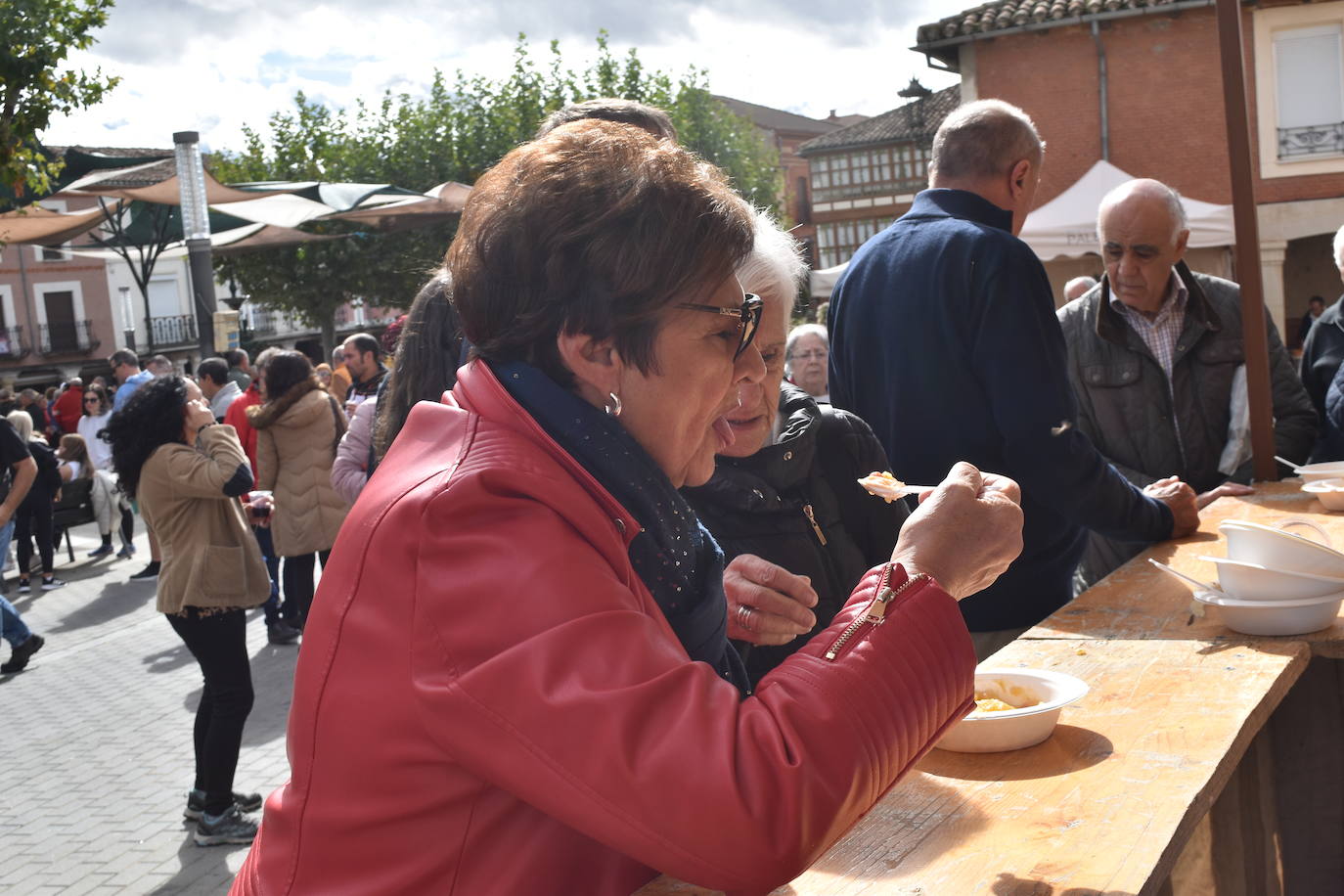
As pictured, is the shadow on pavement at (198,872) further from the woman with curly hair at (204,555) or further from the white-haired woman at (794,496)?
the white-haired woman at (794,496)

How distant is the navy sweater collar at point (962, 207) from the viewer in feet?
11.8

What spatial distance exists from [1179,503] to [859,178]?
5934cm

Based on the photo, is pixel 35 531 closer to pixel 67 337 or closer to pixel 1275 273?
pixel 1275 273

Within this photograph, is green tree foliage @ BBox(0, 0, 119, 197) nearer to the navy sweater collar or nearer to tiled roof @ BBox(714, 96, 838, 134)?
the navy sweater collar

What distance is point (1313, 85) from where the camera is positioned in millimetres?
21531

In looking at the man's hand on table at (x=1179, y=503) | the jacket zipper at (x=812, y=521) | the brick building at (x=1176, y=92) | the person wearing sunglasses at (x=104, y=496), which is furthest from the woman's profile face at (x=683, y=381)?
the brick building at (x=1176, y=92)

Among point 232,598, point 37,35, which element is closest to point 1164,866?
point 232,598

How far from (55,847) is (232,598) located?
128 centimetres

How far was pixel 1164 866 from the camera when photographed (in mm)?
1549

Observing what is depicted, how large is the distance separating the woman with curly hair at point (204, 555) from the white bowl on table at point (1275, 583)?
392cm

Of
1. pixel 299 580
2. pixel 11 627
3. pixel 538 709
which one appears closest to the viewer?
pixel 538 709

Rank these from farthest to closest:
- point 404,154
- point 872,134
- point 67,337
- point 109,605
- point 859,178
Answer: point 859,178
point 872,134
point 67,337
point 404,154
point 109,605

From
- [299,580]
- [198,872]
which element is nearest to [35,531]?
[299,580]

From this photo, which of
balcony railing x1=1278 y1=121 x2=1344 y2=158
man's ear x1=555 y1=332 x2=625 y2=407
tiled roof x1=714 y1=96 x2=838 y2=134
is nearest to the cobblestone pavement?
man's ear x1=555 y1=332 x2=625 y2=407
